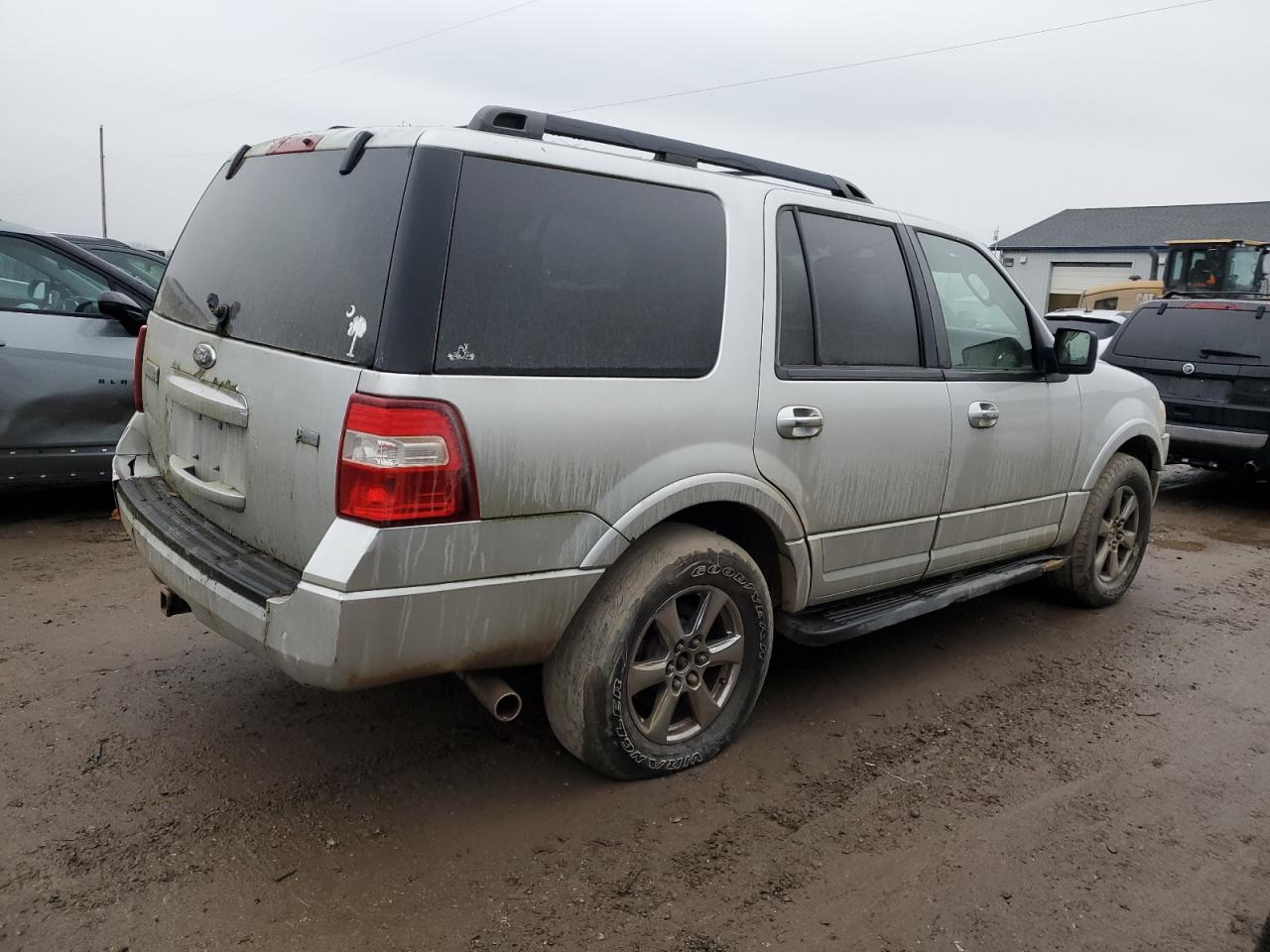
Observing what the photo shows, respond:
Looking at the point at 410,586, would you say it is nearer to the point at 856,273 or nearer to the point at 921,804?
the point at 921,804

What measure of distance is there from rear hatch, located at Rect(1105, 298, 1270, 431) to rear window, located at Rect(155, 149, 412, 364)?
24.1 feet

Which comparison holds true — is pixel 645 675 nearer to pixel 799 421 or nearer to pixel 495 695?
pixel 495 695

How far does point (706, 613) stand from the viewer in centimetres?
324

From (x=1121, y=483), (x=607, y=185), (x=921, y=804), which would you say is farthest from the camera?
(x=1121, y=483)

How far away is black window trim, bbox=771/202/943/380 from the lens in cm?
340

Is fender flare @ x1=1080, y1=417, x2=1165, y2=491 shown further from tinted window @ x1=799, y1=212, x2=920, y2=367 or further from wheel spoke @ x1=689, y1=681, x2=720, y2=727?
wheel spoke @ x1=689, y1=681, x2=720, y2=727

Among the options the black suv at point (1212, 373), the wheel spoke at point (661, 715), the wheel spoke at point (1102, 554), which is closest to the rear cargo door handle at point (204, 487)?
the wheel spoke at point (661, 715)

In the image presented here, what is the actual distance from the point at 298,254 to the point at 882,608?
2.44 metres

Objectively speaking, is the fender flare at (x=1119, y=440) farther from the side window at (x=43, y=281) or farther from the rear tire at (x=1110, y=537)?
the side window at (x=43, y=281)

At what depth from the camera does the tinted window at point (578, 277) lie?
2641 mm

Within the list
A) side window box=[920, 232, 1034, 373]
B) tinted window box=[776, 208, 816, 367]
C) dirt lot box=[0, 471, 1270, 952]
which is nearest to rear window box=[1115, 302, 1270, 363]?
dirt lot box=[0, 471, 1270, 952]

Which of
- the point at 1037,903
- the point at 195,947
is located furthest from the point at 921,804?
the point at 195,947

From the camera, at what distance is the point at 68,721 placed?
11.4ft

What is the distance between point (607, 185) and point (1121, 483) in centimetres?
347
